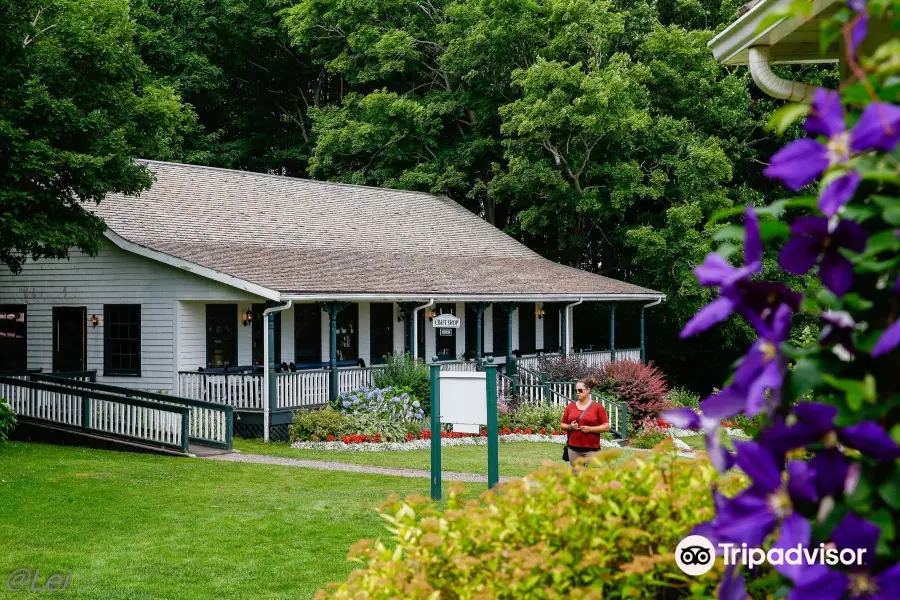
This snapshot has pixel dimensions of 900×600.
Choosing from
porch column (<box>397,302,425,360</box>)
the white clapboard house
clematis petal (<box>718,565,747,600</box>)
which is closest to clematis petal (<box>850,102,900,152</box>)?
clematis petal (<box>718,565,747,600</box>)

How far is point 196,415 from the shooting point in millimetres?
20312

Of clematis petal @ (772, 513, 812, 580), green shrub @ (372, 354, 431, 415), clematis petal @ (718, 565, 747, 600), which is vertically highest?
clematis petal @ (772, 513, 812, 580)

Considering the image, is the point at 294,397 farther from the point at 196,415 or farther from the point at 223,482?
the point at 223,482

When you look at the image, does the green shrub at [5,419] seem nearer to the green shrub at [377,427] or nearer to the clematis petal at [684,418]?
the green shrub at [377,427]

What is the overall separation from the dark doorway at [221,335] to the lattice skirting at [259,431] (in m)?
2.34

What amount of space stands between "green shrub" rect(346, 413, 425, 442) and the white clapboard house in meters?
1.69

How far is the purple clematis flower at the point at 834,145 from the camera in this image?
1837mm

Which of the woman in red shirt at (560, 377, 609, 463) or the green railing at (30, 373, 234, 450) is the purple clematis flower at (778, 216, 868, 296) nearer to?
the woman in red shirt at (560, 377, 609, 463)

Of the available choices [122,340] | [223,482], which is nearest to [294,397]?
[122,340]

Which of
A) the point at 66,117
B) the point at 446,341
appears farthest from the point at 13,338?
the point at 446,341

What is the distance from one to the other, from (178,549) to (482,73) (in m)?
29.4

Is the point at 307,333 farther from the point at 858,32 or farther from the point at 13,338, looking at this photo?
the point at 858,32

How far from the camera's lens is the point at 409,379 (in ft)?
78.5

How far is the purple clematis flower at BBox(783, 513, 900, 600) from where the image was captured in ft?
5.81
